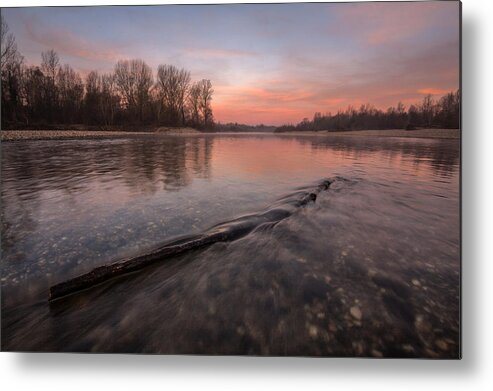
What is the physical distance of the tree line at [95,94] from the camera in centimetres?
304

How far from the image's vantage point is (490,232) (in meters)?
2.46

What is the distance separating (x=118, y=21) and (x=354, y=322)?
3.97 meters

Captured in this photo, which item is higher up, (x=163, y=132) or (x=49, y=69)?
(x=49, y=69)

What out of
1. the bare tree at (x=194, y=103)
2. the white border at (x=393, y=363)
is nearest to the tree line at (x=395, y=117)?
the white border at (x=393, y=363)

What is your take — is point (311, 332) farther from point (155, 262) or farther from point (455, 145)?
point (455, 145)

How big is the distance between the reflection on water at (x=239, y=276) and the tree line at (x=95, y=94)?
0.72 m


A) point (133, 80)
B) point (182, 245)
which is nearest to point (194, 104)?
point (133, 80)

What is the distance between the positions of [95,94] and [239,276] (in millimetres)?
4419

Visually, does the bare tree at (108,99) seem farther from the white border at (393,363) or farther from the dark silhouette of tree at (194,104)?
the white border at (393,363)

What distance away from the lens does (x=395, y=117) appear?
430 centimetres

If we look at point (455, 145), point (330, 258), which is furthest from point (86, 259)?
point (455, 145)

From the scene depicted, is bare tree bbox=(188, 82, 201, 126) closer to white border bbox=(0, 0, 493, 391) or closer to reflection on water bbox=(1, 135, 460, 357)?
reflection on water bbox=(1, 135, 460, 357)

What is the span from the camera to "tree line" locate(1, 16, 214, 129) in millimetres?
3043

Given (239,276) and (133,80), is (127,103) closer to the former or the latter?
(133,80)
